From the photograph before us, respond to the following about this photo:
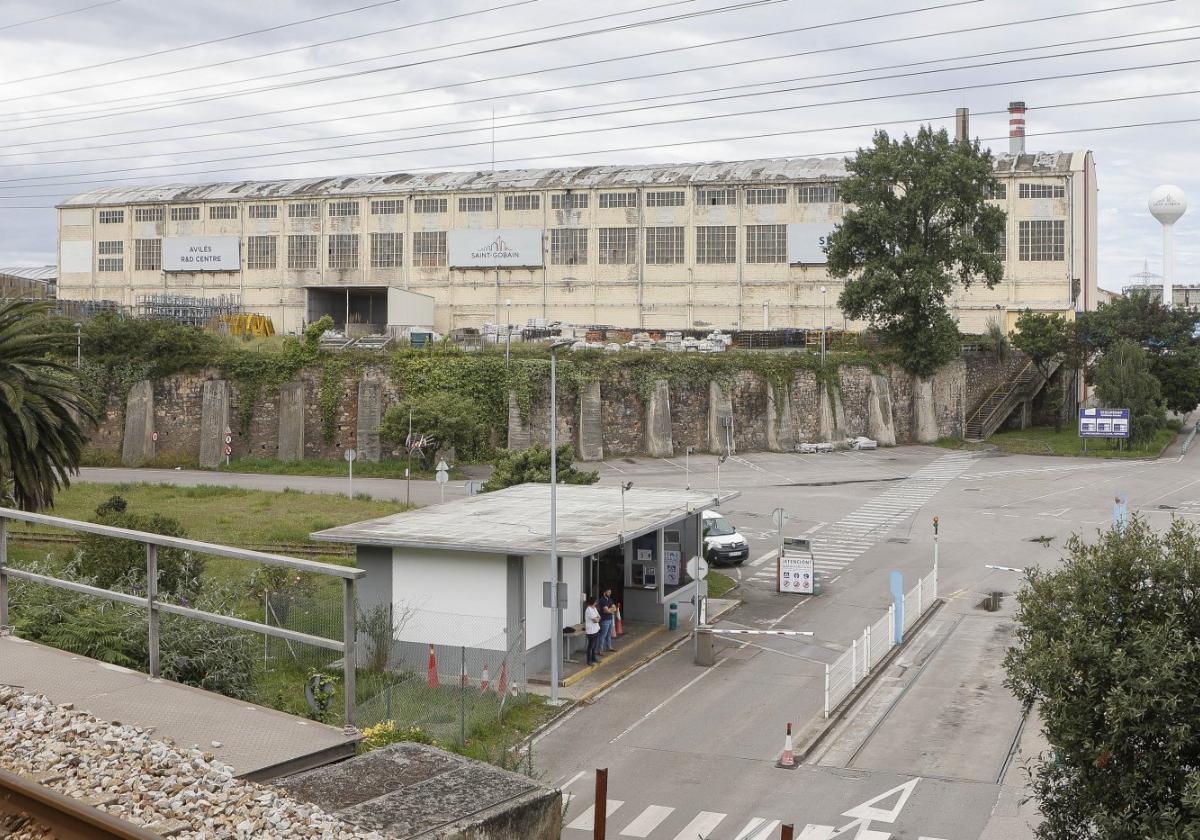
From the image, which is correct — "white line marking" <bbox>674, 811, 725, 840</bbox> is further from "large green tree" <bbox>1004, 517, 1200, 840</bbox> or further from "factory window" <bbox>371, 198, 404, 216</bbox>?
"factory window" <bbox>371, 198, 404, 216</bbox>

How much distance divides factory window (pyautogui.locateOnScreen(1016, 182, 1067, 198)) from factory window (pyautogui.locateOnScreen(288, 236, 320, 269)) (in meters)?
45.9

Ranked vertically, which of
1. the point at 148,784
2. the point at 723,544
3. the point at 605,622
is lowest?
the point at 605,622

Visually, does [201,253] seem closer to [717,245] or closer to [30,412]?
[717,245]

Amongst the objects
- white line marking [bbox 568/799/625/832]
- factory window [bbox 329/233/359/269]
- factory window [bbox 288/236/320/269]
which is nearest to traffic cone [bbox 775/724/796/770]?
white line marking [bbox 568/799/625/832]

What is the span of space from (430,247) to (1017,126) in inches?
1687

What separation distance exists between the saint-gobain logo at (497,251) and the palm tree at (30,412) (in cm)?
4854

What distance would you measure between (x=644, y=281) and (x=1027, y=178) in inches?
938

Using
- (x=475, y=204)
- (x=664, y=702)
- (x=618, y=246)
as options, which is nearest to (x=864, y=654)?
(x=664, y=702)

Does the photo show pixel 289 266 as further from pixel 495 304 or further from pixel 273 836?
pixel 273 836

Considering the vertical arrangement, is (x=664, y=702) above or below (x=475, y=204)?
below

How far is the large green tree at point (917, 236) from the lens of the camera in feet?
206

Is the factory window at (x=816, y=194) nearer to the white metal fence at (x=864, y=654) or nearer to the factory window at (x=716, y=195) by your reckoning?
the factory window at (x=716, y=195)

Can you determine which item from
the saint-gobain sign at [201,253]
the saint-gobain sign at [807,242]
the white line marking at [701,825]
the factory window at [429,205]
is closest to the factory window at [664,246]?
the saint-gobain sign at [807,242]

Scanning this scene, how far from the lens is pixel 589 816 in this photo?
1689cm
